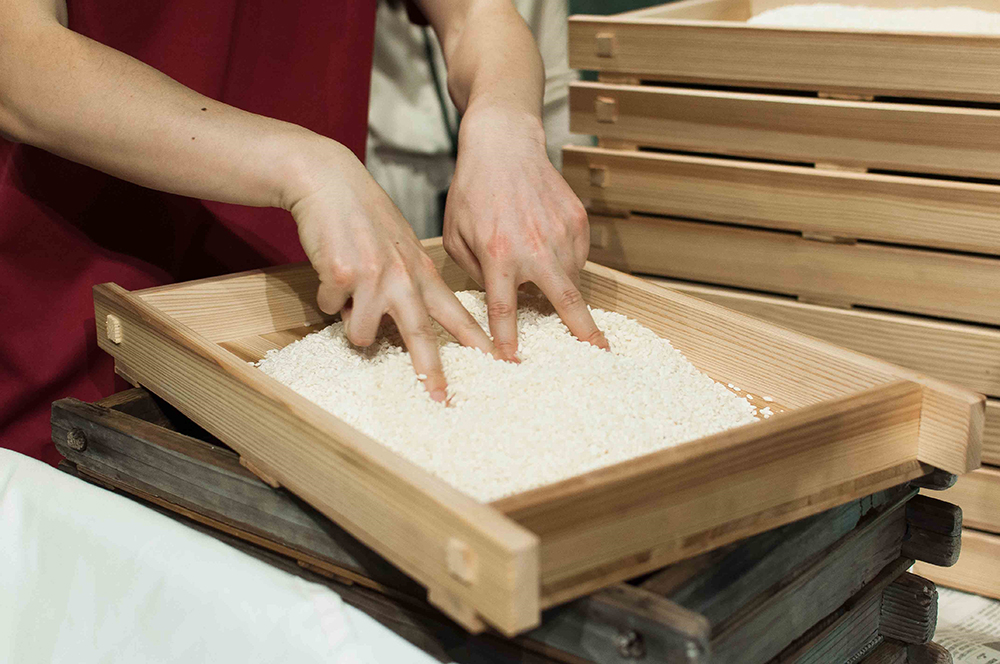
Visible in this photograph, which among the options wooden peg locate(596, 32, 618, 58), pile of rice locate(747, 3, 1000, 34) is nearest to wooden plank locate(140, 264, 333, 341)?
wooden peg locate(596, 32, 618, 58)

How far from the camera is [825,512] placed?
2.87 feet

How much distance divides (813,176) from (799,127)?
0.08 m

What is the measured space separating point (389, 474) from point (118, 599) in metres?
0.30

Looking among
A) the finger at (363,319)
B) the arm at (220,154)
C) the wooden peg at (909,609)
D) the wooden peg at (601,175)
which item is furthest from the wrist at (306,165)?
the wooden peg at (601,175)

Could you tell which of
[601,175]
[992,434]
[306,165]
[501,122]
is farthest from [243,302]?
[992,434]

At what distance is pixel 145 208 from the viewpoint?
4.33 ft

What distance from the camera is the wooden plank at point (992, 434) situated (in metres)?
1.52

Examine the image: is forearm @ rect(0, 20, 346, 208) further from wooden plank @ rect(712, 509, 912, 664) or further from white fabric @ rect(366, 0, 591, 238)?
white fabric @ rect(366, 0, 591, 238)

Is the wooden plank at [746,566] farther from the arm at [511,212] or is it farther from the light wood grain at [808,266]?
the light wood grain at [808,266]

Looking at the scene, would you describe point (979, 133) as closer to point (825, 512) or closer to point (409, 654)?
point (825, 512)

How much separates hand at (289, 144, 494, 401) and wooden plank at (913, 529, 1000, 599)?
1040 mm

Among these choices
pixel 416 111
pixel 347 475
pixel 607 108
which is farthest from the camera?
pixel 416 111

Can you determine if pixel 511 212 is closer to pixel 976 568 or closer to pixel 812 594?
pixel 812 594

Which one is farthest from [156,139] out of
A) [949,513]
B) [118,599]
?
[949,513]
